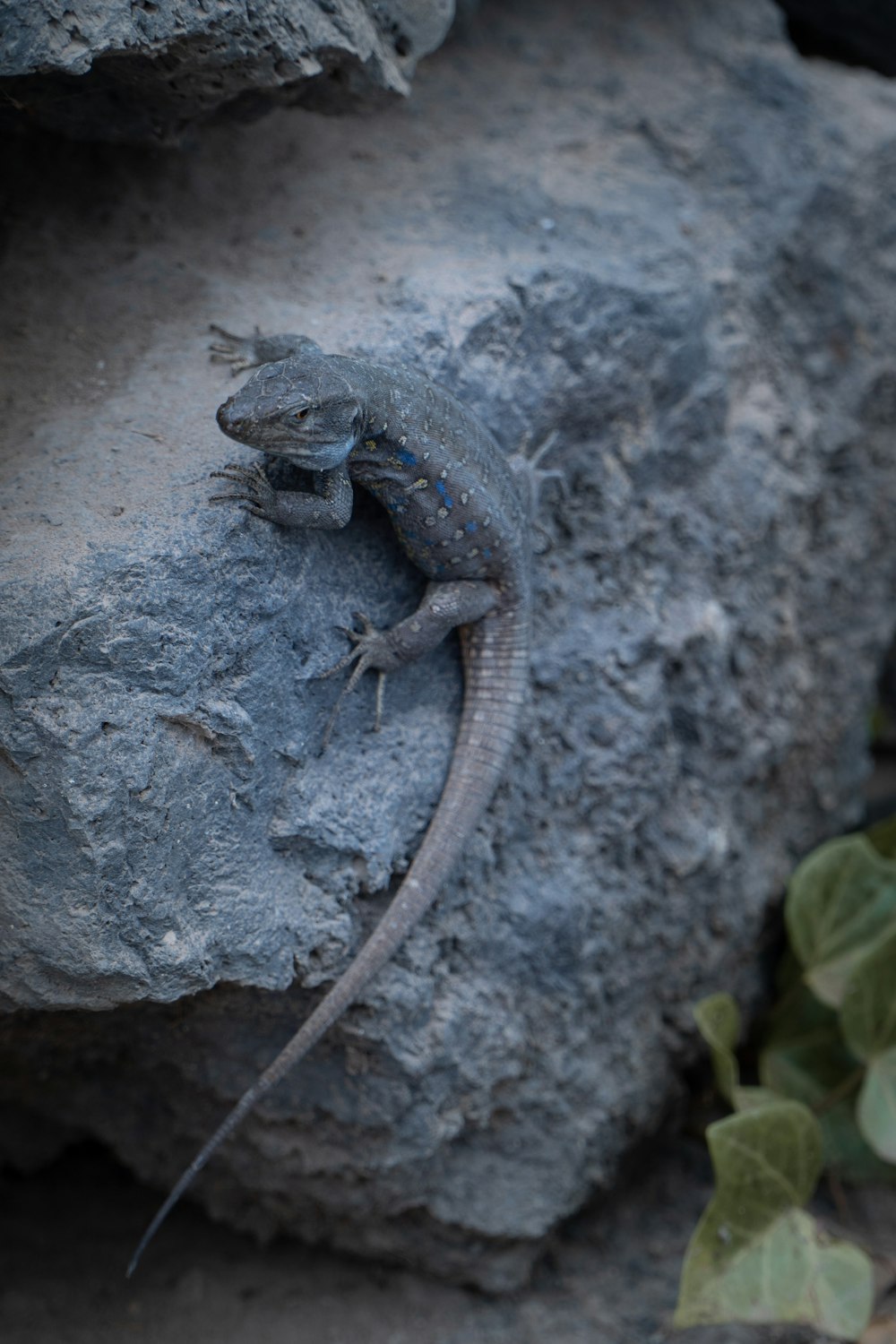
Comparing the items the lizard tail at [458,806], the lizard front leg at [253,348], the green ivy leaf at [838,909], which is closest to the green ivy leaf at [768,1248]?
the green ivy leaf at [838,909]

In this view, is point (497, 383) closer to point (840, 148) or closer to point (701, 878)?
point (701, 878)

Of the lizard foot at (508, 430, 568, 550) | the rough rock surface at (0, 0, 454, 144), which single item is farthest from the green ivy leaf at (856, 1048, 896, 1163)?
the rough rock surface at (0, 0, 454, 144)

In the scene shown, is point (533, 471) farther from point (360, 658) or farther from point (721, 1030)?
point (721, 1030)

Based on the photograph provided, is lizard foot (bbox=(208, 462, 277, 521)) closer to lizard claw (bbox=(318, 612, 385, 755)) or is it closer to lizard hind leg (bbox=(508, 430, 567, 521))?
lizard claw (bbox=(318, 612, 385, 755))

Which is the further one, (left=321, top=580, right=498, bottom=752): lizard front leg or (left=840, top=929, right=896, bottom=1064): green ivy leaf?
(left=840, top=929, right=896, bottom=1064): green ivy leaf

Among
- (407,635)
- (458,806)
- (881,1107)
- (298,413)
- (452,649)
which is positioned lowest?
(881,1107)

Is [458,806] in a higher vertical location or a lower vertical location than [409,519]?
lower

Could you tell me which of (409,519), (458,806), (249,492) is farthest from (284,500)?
(458,806)
